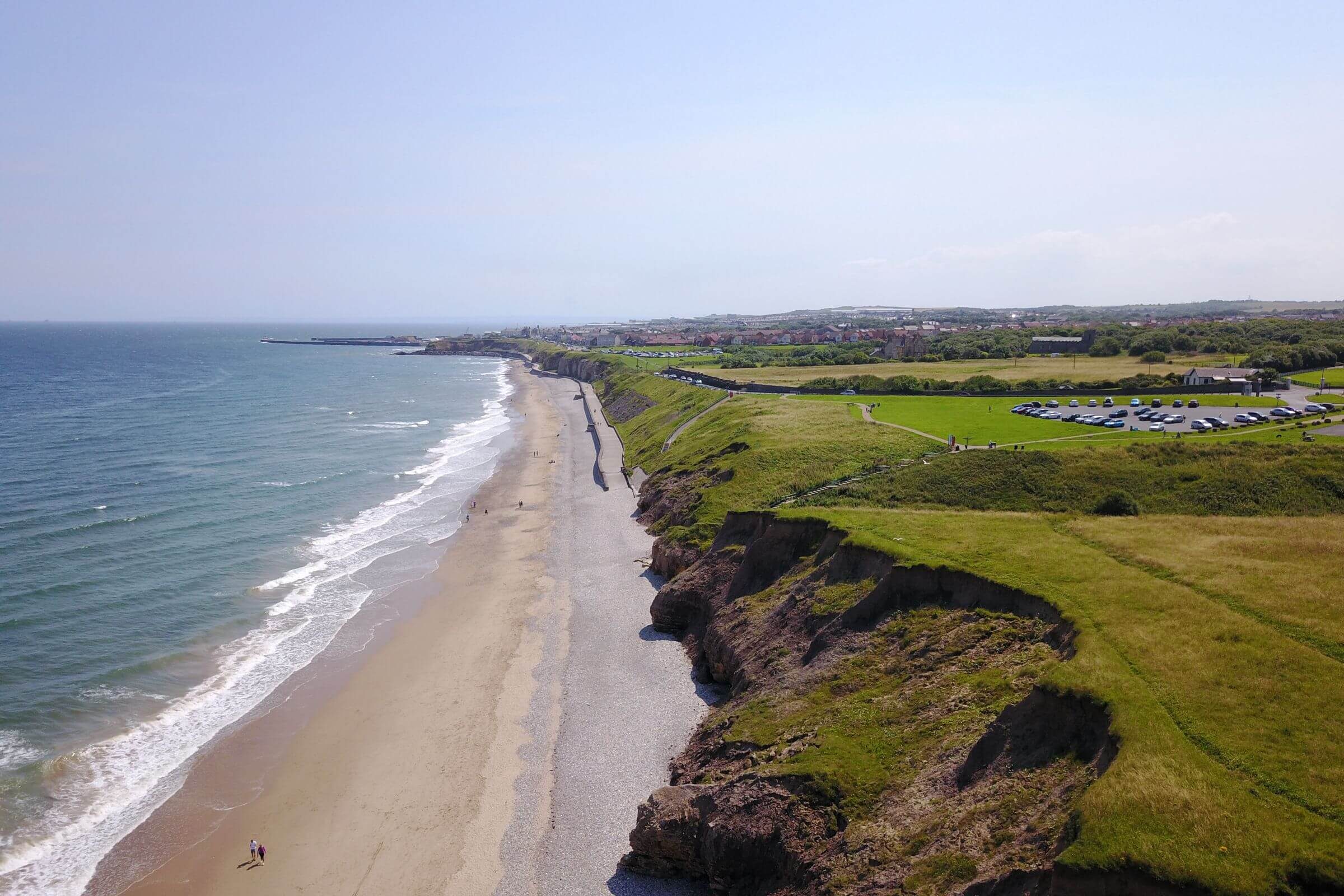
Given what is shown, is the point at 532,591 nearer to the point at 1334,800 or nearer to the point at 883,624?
the point at 883,624

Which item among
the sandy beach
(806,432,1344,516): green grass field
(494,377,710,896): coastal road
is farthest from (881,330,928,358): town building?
the sandy beach

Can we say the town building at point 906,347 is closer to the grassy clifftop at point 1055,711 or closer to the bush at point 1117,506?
the bush at point 1117,506

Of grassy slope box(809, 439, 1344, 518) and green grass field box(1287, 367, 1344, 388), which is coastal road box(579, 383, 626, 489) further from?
green grass field box(1287, 367, 1344, 388)

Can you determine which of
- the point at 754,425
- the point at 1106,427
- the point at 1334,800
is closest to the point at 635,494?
the point at 754,425

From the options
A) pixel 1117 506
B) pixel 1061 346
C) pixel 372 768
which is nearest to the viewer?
pixel 372 768

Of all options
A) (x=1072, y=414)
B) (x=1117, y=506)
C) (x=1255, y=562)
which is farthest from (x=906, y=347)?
(x=1255, y=562)

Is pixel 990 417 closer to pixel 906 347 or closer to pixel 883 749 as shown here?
pixel 883 749
